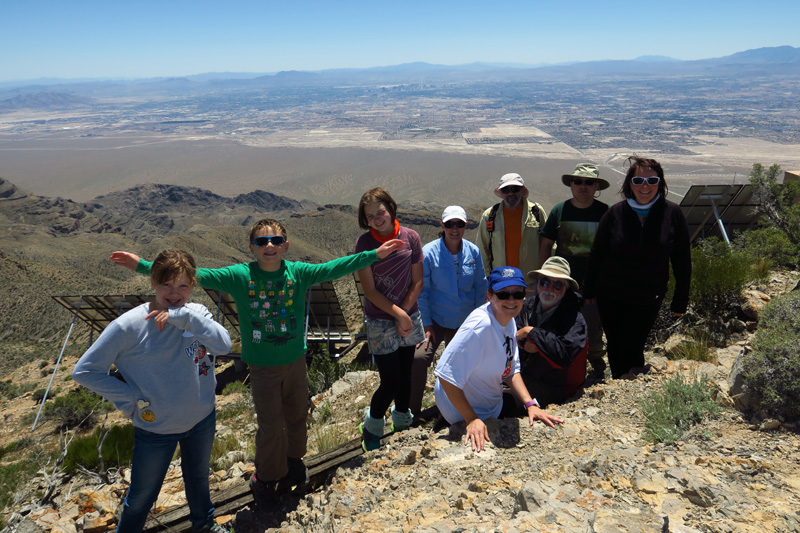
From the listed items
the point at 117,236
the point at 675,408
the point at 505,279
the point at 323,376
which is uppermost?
the point at 505,279

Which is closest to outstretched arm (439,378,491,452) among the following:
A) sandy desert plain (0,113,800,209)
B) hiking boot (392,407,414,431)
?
hiking boot (392,407,414,431)

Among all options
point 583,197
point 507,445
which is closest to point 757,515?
point 507,445

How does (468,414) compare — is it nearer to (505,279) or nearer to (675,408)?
(505,279)

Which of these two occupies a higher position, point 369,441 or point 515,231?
point 515,231

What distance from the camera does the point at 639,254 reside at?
3.62 meters

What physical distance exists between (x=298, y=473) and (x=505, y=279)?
82.3 inches

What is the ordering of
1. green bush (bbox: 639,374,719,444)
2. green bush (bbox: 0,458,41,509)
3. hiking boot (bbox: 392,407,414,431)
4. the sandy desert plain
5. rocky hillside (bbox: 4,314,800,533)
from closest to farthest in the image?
1. rocky hillside (bbox: 4,314,800,533)
2. green bush (bbox: 639,374,719,444)
3. hiking boot (bbox: 392,407,414,431)
4. green bush (bbox: 0,458,41,509)
5. the sandy desert plain

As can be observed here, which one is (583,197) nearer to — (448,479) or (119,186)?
(448,479)

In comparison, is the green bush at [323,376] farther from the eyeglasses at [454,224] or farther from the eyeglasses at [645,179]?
the eyeglasses at [645,179]

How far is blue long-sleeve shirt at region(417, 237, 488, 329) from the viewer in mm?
4008

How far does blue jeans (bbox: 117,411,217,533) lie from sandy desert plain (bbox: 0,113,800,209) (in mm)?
64116

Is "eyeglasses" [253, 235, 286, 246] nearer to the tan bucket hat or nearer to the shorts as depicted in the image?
the shorts

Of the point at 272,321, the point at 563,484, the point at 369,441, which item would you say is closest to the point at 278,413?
the point at 272,321

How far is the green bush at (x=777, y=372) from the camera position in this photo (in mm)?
2896
